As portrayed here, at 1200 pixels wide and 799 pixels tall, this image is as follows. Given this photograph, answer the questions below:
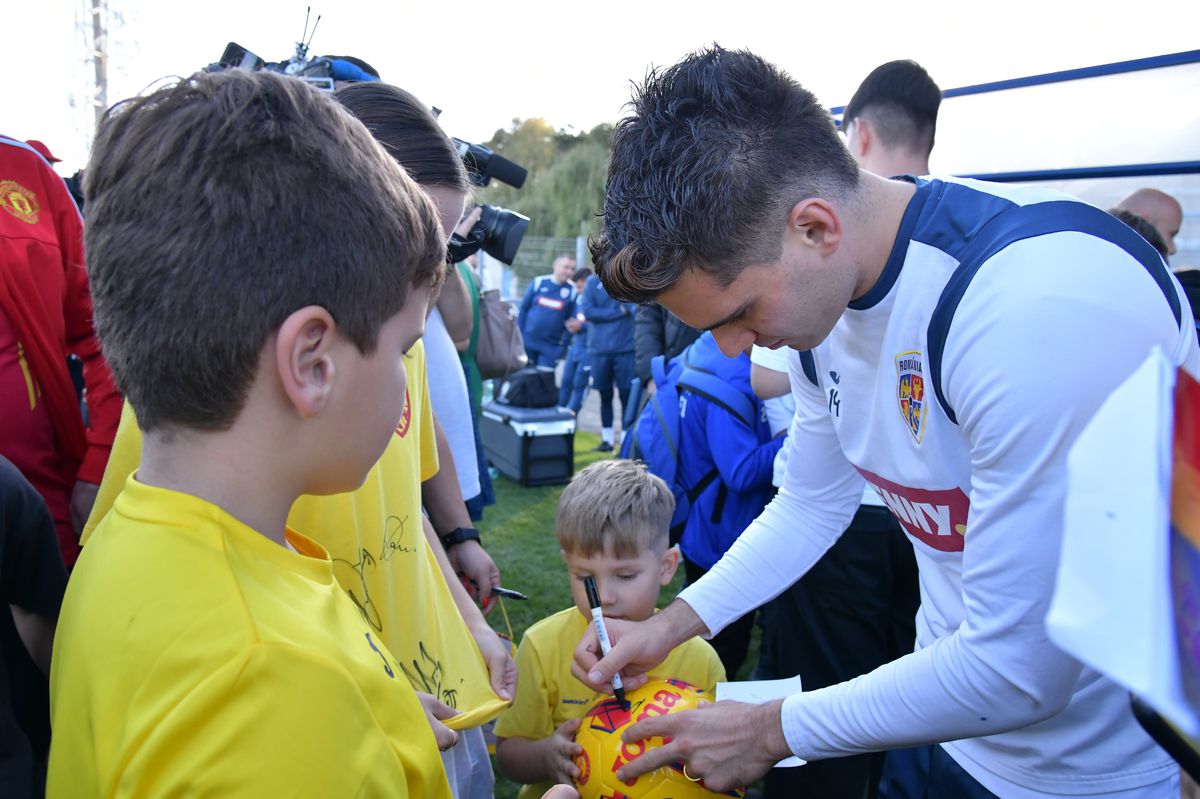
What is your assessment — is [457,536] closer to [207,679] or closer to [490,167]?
[490,167]

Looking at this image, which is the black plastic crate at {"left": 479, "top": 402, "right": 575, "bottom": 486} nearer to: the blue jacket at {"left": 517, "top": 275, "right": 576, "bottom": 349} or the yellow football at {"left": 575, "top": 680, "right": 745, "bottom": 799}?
the blue jacket at {"left": 517, "top": 275, "right": 576, "bottom": 349}

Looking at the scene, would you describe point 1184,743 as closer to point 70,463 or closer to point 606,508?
point 606,508

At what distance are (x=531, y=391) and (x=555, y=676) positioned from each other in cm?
623

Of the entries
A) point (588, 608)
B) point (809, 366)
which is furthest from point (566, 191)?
point (809, 366)

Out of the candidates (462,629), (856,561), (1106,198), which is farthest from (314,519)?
(1106,198)

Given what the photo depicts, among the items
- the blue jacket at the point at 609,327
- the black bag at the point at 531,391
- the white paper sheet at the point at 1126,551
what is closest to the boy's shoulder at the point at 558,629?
the white paper sheet at the point at 1126,551

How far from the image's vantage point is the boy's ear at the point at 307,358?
3.37 ft

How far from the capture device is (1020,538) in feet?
4.26

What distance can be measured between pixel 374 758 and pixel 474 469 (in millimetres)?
2365

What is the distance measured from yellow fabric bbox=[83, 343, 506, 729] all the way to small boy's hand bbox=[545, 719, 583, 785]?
31cm

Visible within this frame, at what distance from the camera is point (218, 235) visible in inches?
39.5

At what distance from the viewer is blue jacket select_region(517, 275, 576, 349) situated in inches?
505

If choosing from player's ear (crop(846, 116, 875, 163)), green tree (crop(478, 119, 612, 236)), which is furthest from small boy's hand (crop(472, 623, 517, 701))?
green tree (crop(478, 119, 612, 236))
